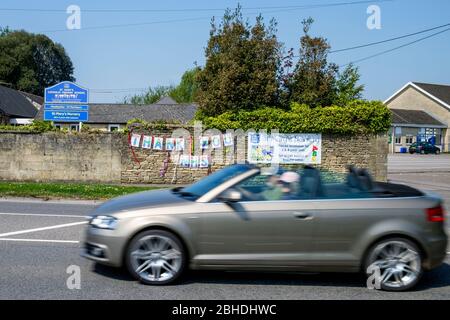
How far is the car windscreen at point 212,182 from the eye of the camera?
6.52m

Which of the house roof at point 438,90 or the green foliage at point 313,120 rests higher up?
the house roof at point 438,90

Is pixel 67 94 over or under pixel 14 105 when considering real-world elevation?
under

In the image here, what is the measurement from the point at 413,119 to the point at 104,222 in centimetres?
6489

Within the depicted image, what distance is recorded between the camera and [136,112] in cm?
5397

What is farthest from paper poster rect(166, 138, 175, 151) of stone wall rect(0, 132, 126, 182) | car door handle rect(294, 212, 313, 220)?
car door handle rect(294, 212, 313, 220)

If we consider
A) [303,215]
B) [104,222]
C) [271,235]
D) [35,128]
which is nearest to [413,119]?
[35,128]

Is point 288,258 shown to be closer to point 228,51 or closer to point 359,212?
point 359,212

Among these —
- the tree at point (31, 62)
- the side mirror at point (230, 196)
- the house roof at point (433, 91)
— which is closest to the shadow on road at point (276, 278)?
the side mirror at point (230, 196)

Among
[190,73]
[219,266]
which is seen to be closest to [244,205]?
[219,266]

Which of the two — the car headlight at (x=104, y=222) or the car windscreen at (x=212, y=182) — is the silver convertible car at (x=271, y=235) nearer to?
the car headlight at (x=104, y=222)

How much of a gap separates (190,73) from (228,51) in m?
62.5

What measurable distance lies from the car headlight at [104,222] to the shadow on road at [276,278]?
678 mm

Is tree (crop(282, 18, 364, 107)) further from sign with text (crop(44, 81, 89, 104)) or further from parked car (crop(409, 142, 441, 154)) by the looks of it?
parked car (crop(409, 142, 441, 154))

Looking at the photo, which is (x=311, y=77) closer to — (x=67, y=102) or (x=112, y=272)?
(x=67, y=102)
